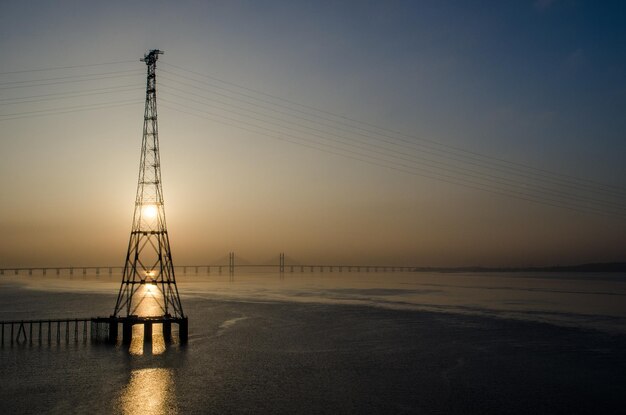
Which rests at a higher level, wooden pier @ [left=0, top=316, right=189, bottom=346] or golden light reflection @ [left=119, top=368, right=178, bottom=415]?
wooden pier @ [left=0, top=316, right=189, bottom=346]

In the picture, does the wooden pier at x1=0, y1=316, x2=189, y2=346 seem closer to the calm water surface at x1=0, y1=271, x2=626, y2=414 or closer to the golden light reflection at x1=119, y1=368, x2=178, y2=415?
the calm water surface at x1=0, y1=271, x2=626, y2=414

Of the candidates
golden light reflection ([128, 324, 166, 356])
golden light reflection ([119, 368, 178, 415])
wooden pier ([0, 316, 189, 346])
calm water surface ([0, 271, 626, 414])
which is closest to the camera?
golden light reflection ([119, 368, 178, 415])

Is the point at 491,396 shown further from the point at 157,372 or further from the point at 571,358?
the point at 157,372

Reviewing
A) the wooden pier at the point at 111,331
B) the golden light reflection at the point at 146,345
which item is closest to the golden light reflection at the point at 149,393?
the golden light reflection at the point at 146,345

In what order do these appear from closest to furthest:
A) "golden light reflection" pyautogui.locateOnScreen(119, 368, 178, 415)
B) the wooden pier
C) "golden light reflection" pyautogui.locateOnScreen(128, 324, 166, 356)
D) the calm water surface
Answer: "golden light reflection" pyautogui.locateOnScreen(119, 368, 178, 415) → the calm water surface → "golden light reflection" pyautogui.locateOnScreen(128, 324, 166, 356) → the wooden pier

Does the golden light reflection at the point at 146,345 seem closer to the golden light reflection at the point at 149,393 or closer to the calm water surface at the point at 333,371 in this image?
the calm water surface at the point at 333,371

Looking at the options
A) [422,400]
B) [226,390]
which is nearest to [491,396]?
[422,400]

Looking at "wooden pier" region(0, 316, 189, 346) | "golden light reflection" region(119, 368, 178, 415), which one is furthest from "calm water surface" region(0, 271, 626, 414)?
"wooden pier" region(0, 316, 189, 346)

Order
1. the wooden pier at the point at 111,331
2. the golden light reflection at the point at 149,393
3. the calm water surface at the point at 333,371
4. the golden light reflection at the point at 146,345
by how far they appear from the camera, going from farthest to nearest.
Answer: the wooden pier at the point at 111,331
the golden light reflection at the point at 146,345
the calm water surface at the point at 333,371
the golden light reflection at the point at 149,393
